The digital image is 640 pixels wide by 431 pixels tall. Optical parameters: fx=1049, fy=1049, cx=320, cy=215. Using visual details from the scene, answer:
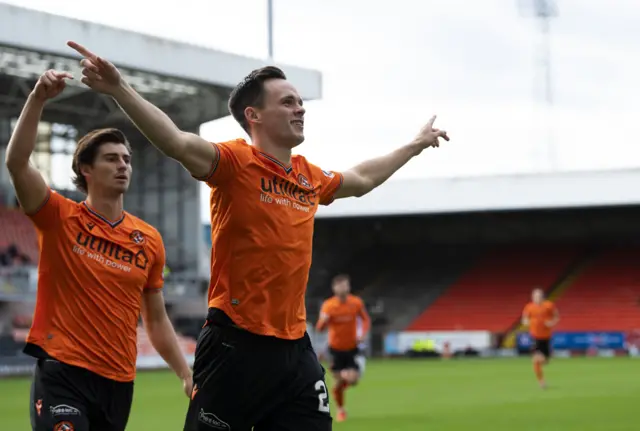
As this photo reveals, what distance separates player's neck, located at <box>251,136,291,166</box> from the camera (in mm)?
5180

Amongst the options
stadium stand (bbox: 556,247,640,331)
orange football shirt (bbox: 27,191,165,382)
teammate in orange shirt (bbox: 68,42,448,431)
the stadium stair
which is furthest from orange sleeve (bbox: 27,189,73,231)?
the stadium stair

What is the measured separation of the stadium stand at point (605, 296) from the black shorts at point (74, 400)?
41.5 metres

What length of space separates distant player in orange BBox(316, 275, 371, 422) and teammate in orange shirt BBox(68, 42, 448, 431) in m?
12.9

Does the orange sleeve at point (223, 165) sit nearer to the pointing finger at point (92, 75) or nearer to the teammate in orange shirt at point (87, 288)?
the pointing finger at point (92, 75)

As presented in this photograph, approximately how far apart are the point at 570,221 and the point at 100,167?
48.9m

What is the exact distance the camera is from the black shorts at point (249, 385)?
4941 mm

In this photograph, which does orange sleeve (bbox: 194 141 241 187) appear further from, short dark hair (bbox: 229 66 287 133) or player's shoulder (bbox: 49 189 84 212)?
player's shoulder (bbox: 49 189 84 212)

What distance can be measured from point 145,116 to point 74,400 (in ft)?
6.03

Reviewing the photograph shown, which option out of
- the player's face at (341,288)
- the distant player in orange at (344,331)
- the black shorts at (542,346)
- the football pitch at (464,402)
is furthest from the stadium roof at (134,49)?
the black shorts at (542,346)

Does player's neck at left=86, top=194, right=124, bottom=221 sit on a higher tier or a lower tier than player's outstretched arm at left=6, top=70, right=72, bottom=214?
lower

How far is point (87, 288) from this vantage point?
225 inches

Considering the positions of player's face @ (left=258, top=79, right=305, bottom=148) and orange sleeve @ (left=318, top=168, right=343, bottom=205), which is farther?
orange sleeve @ (left=318, top=168, right=343, bottom=205)

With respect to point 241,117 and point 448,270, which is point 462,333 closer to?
point 448,270

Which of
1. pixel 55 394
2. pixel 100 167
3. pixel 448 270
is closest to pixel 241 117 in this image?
pixel 100 167
